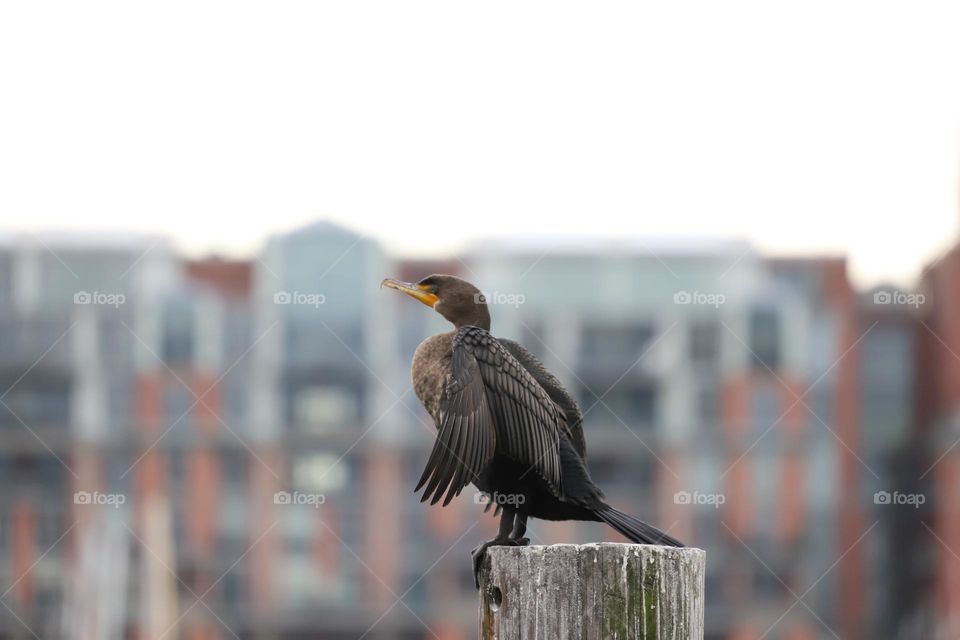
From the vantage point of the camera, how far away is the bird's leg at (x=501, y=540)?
5.38m

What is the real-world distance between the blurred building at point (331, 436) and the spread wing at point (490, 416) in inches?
2040

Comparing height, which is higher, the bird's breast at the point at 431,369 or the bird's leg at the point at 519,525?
the bird's breast at the point at 431,369

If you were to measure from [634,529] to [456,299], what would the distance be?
1527 millimetres

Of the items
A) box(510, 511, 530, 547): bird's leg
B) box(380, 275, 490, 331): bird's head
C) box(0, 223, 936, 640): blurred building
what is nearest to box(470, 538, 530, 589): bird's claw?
box(510, 511, 530, 547): bird's leg

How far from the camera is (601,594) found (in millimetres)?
4543

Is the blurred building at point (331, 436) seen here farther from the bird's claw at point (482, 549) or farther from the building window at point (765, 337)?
the bird's claw at point (482, 549)

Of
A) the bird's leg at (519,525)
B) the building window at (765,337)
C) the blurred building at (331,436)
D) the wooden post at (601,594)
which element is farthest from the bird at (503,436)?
the building window at (765,337)

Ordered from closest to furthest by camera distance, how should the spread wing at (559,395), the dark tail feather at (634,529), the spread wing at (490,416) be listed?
the dark tail feather at (634,529) → the spread wing at (490,416) → the spread wing at (559,395)

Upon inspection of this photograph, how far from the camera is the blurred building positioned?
194 feet

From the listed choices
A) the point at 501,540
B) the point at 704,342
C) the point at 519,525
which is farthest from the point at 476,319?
the point at 704,342

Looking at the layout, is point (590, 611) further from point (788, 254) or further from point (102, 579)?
point (788, 254)

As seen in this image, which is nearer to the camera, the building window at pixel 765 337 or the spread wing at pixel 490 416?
the spread wing at pixel 490 416

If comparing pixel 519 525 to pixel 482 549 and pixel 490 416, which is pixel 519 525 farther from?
pixel 482 549

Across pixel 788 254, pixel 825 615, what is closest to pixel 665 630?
pixel 788 254
